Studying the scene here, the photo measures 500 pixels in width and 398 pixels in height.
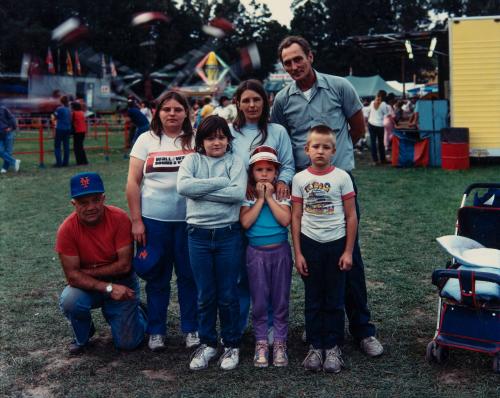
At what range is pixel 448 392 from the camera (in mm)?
3309

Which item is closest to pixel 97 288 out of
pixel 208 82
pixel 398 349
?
pixel 398 349

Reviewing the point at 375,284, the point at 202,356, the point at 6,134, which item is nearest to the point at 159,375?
the point at 202,356

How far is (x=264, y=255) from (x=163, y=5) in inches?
1989

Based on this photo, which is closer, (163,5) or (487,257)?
(487,257)

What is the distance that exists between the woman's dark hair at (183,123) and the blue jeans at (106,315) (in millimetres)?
1088

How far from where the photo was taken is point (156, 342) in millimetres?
4102

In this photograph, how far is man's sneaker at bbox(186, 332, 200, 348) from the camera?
412cm

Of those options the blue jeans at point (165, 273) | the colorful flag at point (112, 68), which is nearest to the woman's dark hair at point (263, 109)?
the blue jeans at point (165, 273)

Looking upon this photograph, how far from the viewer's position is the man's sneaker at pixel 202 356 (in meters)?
3.75

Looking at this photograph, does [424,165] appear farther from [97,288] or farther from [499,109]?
[97,288]

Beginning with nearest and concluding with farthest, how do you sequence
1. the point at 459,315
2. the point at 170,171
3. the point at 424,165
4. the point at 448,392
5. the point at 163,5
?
1. the point at 448,392
2. the point at 459,315
3. the point at 170,171
4. the point at 424,165
5. the point at 163,5

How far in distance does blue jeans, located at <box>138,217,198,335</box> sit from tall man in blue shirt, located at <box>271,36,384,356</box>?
1007 mm

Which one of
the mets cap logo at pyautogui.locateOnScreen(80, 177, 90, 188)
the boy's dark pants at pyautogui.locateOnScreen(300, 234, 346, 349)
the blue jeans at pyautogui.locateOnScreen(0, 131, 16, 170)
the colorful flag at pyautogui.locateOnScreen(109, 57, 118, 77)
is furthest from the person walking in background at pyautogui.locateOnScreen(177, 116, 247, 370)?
the colorful flag at pyautogui.locateOnScreen(109, 57, 118, 77)

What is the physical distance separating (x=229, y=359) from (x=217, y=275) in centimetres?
53
